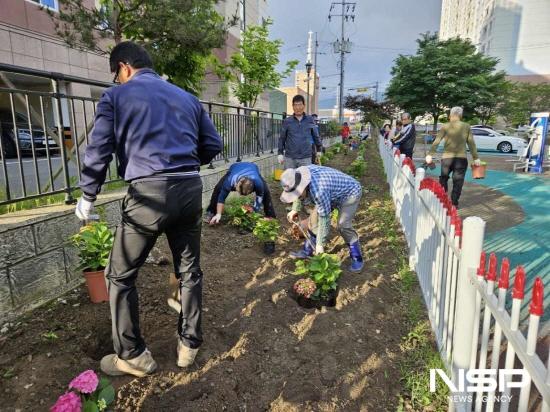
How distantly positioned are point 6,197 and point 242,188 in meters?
2.33

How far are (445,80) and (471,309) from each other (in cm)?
2914

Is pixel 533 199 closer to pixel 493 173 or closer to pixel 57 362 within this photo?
pixel 493 173

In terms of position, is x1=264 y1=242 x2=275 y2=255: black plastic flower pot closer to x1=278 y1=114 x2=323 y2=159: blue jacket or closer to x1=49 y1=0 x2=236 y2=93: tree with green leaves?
x1=278 y1=114 x2=323 y2=159: blue jacket

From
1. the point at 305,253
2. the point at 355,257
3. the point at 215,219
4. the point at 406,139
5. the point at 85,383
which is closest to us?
the point at 85,383

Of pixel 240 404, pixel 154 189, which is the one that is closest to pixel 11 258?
pixel 154 189

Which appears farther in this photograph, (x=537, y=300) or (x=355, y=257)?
(x=355, y=257)

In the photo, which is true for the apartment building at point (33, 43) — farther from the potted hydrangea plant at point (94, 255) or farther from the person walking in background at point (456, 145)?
the person walking in background at point (456, 145)

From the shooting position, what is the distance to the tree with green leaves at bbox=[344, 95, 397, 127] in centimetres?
3052

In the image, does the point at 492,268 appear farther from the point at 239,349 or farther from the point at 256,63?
the point at 256,63

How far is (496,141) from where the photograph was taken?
2131 cm

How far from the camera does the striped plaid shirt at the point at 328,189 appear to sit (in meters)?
3.53

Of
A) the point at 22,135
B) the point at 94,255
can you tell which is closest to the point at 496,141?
the point at 94,255

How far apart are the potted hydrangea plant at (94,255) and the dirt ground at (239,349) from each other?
13cm

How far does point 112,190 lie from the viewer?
13.2 ft
